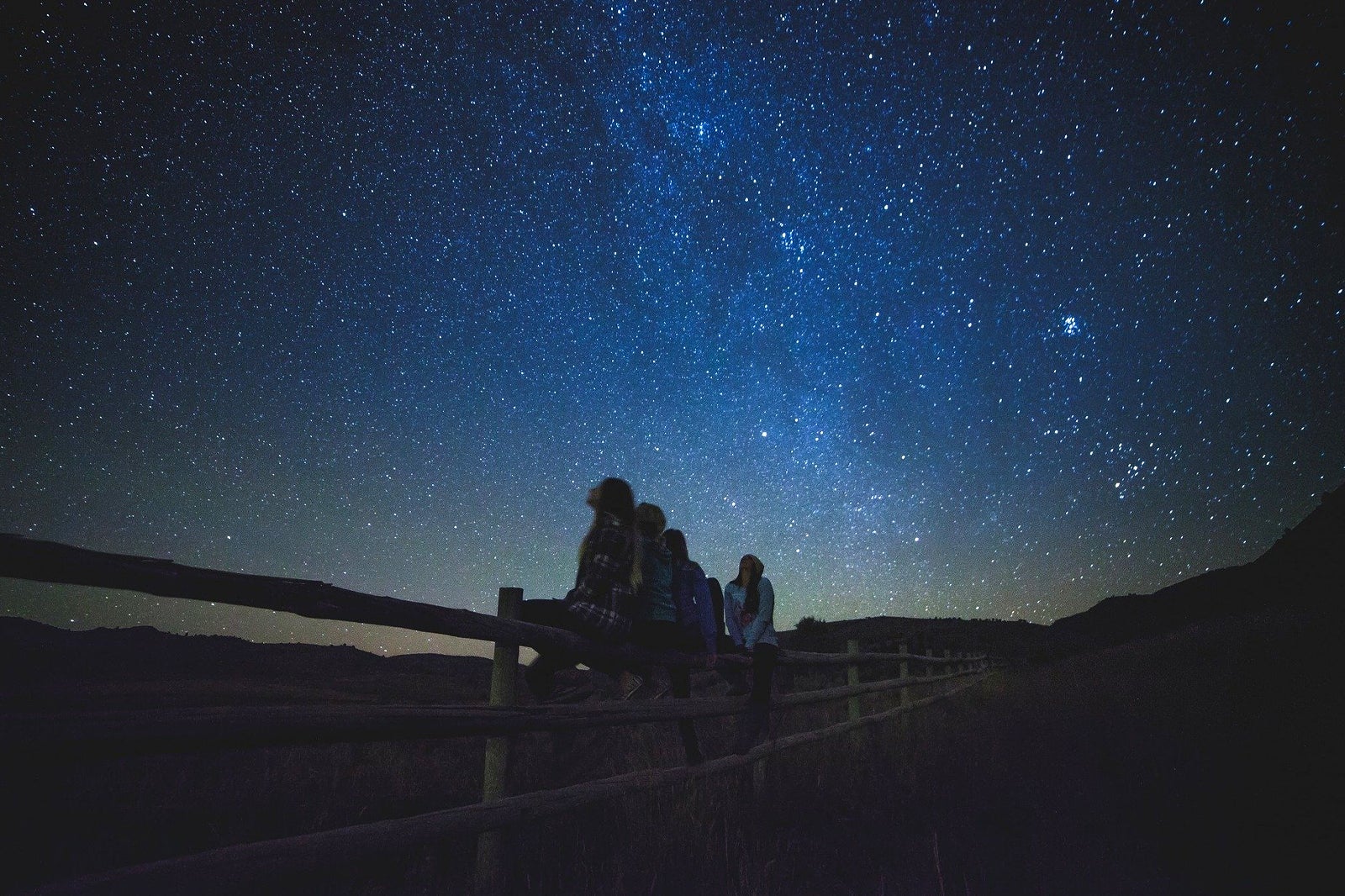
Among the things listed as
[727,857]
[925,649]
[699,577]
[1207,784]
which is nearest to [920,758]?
[1207,784]

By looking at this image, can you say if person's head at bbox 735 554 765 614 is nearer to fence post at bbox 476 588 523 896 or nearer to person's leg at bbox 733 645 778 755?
person's leg at bbox 733 645 778 755

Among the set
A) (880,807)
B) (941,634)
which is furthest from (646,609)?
(941,634)

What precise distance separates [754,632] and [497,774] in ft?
9.21

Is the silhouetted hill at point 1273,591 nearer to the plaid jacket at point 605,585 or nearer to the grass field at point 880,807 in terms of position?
the grass field at point 880,807

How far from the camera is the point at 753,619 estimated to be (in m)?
4.95

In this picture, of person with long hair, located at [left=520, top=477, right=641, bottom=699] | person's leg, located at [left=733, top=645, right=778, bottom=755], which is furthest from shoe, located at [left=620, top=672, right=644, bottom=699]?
person's leg, located at [left=733, top=645, right=778, bottom=755]

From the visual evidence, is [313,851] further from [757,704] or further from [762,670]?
[762,670]

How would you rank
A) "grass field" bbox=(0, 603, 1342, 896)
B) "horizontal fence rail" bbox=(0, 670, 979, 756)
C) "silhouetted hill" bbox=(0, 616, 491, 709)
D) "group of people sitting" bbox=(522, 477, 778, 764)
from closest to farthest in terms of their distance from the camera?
1. "horizontal fence rail" bbox=(0, 670, 979, 756)
2. "grass field" bbox=(0, 603, 1342, 896)
3. "group of people sitting" bbox=(522, 477, 778, 764)
4. "silhouetted hill" bbox=(0, 616, 491, 709)

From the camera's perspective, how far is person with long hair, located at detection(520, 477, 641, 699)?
302 cm

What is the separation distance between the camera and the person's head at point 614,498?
3.61 meters

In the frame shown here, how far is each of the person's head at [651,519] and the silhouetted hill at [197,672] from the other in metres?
3.71

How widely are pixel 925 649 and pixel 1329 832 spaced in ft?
32.9

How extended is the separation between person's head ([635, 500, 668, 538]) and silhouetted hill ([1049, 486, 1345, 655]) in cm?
1808

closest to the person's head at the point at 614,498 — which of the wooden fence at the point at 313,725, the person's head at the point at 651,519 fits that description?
the person's head at the point at 651,519
